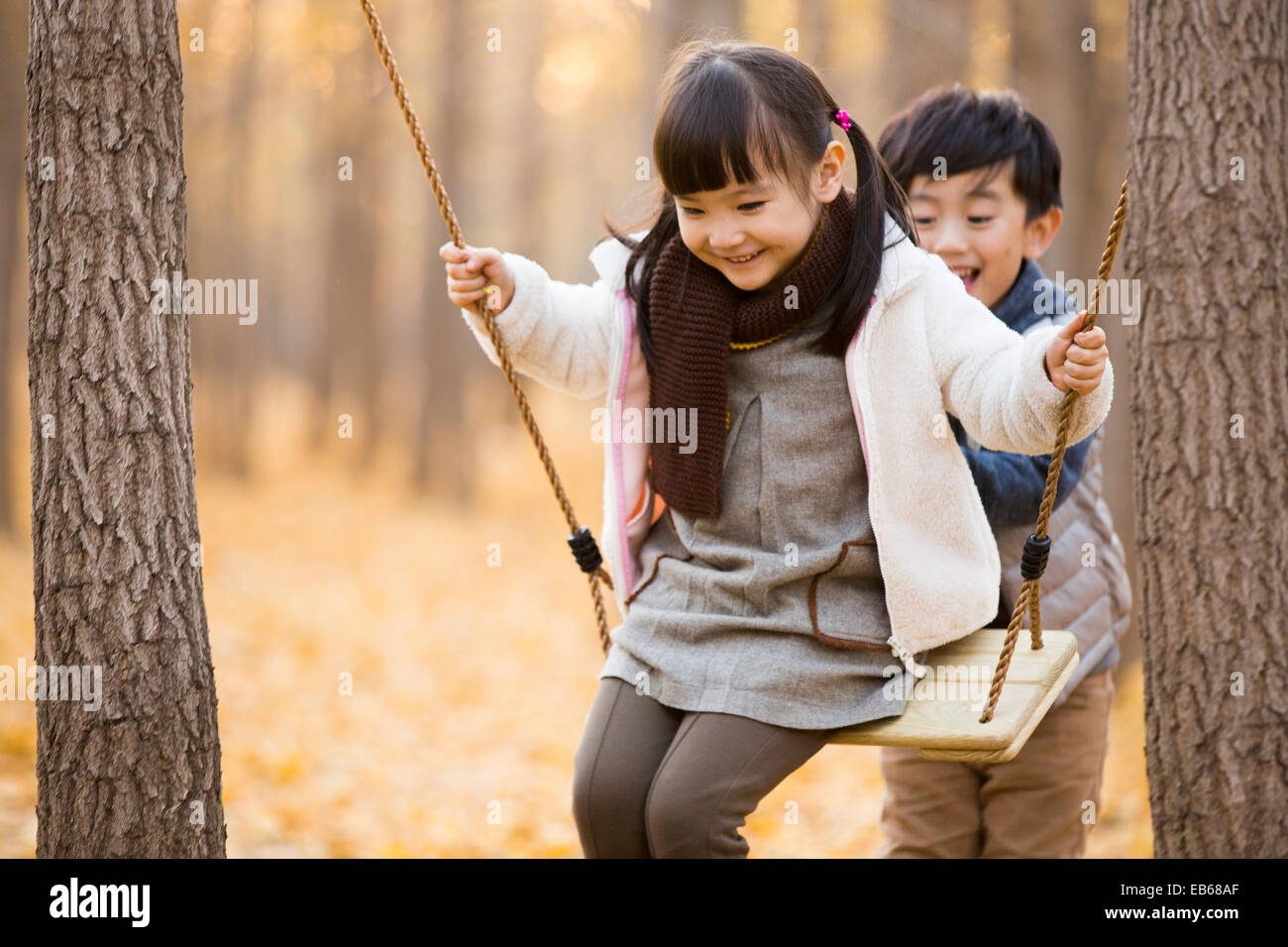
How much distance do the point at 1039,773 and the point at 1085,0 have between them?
4.60m

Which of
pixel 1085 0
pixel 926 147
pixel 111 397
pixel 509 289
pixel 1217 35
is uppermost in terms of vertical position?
pixel 1085 0

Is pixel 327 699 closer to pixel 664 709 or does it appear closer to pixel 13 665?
pixel 13 665

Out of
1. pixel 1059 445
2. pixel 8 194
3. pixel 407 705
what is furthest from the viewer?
pixel 8 194

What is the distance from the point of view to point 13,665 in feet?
21.2

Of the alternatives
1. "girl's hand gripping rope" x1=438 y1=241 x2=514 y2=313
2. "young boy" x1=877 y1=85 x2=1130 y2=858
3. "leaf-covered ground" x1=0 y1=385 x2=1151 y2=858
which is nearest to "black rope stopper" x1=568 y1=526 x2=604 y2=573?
"girl's hand gripping rope" x1=438 y1=241 x2=514 y2=313

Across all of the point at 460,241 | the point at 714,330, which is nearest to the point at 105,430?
the point at 460,241

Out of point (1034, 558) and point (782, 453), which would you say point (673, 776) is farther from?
point (1034, 558)

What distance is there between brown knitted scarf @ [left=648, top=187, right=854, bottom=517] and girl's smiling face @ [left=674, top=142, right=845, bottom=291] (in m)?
0.04

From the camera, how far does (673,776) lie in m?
2.11

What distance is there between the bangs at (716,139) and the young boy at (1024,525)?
746mm

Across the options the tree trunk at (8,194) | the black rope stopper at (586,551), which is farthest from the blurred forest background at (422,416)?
the black rope stopper at (586,551)

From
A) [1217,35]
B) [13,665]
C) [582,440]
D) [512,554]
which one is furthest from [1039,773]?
[582,440]

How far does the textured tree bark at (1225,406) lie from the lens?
2.68 m

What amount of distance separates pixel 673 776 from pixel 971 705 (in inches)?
21.3
